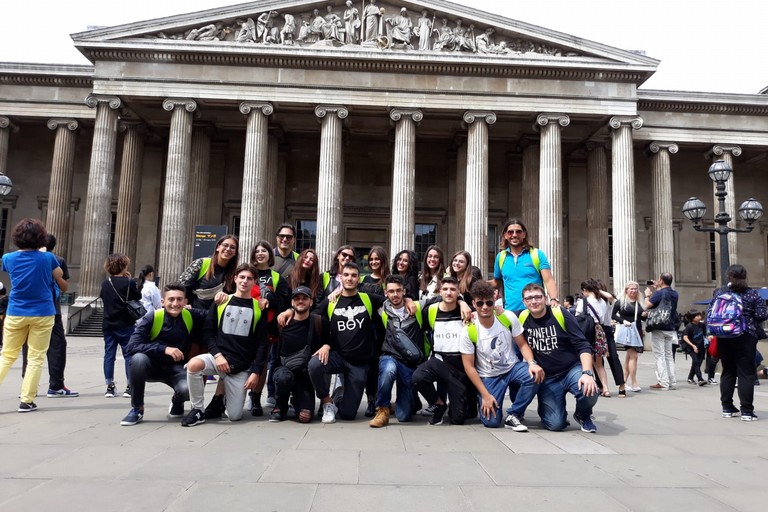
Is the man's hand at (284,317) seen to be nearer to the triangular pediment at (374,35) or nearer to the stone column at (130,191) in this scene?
the triangular pediment at (374,35)

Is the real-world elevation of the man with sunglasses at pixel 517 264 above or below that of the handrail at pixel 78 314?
above

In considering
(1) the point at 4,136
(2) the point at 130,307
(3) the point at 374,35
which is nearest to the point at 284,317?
(2) the point at 130,307

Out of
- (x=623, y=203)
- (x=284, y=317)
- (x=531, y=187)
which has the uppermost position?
(x=531, y=187)

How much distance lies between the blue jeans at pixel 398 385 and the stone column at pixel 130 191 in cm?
2213

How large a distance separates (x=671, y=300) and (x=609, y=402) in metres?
2.78

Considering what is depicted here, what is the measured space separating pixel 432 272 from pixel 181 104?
64.0 ft

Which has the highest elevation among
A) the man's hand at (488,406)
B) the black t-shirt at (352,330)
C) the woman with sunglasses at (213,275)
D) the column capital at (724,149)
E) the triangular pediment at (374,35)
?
the triangular pediment at (374,35)

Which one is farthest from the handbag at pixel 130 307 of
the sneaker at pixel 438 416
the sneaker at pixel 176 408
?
the sneaker at pixel 438 416

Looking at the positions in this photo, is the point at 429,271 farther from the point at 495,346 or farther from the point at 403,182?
the point at 403,182

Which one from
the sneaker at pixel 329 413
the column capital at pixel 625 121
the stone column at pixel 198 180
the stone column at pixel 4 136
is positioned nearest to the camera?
the sneaker at pixel 329 413

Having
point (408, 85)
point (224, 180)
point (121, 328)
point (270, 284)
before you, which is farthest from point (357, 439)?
point (224, 180)

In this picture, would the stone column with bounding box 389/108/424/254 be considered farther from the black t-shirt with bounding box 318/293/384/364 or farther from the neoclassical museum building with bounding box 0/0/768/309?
the black t-shirt with bounding box 318/293/384/364

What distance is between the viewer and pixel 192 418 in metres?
6.03

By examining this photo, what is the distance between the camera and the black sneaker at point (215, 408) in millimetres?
6477
